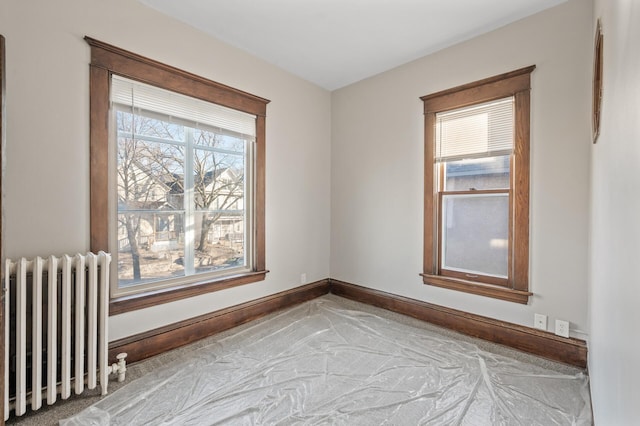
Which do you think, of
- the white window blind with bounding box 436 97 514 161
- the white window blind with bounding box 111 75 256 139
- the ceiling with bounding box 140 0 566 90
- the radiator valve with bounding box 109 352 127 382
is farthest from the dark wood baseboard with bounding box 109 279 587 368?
the ceiling with bounding box 140 0 566 90

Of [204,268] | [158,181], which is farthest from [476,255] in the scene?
[158,181]

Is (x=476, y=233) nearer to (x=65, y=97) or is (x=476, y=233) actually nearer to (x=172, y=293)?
(x=172, y=293)

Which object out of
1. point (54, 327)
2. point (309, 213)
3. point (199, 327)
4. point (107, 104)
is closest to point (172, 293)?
point (199, 327)

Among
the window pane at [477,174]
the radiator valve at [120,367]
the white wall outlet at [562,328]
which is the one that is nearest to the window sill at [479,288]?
the white wall outlet at [562,328]

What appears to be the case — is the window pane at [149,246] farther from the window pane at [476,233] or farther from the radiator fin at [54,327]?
the window pane at [476,233]

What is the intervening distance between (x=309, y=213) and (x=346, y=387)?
214cm

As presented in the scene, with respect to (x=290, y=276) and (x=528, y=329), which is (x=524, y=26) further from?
(x=290, y=276)

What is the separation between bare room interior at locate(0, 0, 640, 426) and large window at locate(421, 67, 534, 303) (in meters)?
0.02

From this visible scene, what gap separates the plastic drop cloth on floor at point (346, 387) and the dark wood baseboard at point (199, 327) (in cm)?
20

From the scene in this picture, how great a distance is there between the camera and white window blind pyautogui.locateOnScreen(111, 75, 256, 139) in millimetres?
2201

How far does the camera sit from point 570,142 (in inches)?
87.2

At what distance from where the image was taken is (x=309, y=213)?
3.71m

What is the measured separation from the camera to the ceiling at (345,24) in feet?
7.52

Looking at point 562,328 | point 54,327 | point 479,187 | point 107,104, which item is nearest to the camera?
point 54,327
